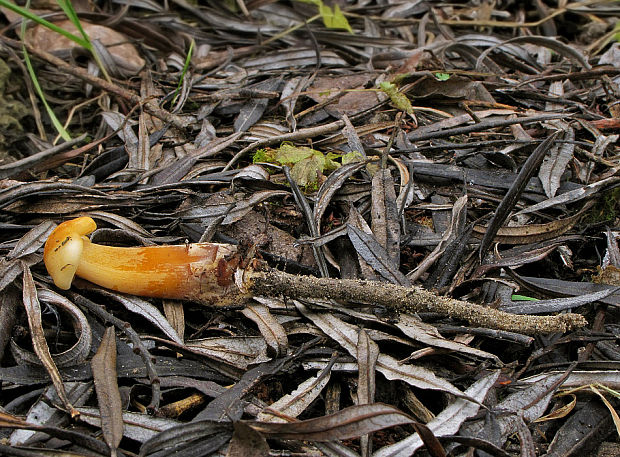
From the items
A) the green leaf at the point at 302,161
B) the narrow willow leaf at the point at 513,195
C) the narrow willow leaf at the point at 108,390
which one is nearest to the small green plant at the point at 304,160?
the green leaf at the point at 302,161

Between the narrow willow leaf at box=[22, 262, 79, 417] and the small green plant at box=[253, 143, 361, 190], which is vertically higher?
the small green plant at box=[253, 143, 361, 190]

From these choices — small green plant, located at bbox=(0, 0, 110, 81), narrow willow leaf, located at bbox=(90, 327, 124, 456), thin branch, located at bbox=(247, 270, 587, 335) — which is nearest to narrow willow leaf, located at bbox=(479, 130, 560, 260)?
thin branch, located at bbox=(247, 270, 587, 335)

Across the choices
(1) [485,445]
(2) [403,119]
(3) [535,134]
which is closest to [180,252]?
(1) [485,445]

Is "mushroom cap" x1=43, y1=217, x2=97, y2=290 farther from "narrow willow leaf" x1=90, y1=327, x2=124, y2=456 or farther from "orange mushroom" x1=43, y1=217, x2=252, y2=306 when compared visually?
"narrow willow leaf" x1=90, y1=327, x2=124, y2=456

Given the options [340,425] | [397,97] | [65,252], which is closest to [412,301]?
[340,425]

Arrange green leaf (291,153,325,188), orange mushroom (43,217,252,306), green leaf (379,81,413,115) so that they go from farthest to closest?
green leaf (379,81,413,115), green leaf (291,153,325,188), orange mushroom (43,217,252,306)

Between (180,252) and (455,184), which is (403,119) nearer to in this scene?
(455,184)
